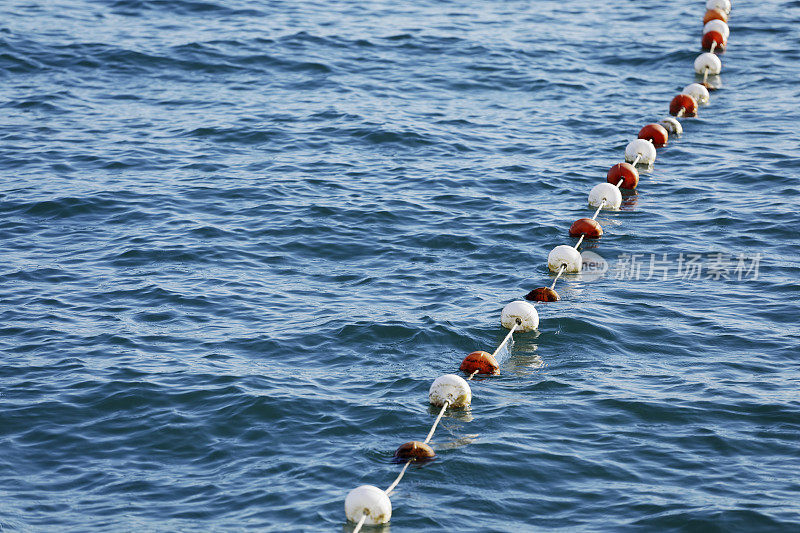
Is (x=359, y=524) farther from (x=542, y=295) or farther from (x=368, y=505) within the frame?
(x=542, y=295)

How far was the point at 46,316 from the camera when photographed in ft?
35.3

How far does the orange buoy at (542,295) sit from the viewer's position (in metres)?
11.2

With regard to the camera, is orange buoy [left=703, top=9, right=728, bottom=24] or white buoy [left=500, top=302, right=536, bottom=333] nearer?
white buoy [left=500, top=302, right=536, bottom=333]

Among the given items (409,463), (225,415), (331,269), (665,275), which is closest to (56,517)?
(225,415)

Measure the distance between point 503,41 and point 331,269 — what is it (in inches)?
437

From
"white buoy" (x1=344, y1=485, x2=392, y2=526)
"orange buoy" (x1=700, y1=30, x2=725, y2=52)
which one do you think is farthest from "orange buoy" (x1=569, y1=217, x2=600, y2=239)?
"orange buoy" (x1=700, y1=30, x2=725, y2=52)

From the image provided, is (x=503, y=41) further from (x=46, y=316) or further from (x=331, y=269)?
(x=46, y=316)

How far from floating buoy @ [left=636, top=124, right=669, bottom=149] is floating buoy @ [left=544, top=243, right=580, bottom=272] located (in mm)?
4625

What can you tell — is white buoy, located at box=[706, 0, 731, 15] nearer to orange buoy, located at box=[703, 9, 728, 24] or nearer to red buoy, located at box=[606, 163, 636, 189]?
orange buoy, located at box=[703, 9, 728, 24]

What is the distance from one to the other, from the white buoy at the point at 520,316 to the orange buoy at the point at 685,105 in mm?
Result: 8052

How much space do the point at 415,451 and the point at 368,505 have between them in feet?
3.25

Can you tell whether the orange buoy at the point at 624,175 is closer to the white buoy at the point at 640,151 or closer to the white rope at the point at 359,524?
the white buoy at the point at 640,151

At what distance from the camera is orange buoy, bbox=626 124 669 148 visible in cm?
1580

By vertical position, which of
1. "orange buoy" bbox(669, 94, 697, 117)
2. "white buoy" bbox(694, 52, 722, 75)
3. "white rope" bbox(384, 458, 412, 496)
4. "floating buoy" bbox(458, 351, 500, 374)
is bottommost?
"white rope" bbox(384, 458, 412, 496)
